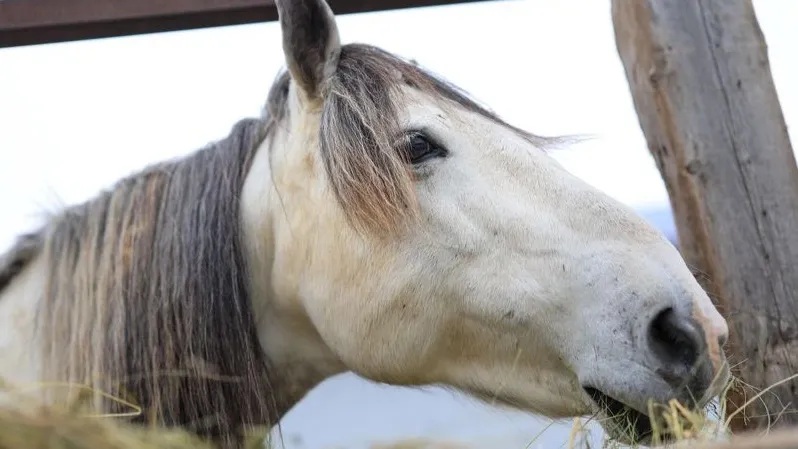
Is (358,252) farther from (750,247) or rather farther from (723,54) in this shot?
(723,54)

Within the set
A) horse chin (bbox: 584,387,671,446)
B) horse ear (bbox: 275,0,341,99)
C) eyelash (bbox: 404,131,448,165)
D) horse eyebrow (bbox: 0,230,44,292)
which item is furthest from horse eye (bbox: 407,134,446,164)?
horse eyebrow (bbox: 0,230,44,292)

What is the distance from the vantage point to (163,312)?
1764mm

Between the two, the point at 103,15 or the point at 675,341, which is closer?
the point at 675,341

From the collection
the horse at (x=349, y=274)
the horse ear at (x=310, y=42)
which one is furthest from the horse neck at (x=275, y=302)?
the horse ear at (x=310, y=42)

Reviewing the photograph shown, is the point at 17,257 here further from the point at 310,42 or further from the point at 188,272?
the point at 310,42

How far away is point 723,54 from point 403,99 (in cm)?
81

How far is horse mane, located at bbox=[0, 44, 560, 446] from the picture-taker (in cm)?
173

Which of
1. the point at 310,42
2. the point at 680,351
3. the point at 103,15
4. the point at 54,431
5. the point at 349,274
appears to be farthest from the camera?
the point at 103,15

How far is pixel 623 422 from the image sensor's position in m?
1.54

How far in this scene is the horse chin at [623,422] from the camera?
1.54 metres

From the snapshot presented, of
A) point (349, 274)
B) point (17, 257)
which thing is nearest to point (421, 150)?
point (349, 274)

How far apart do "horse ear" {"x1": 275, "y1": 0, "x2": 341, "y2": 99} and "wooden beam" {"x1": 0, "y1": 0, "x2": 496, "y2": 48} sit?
0.45m

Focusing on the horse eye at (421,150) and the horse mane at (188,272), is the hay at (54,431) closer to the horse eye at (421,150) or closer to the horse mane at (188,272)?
the horse mane at (188,272)

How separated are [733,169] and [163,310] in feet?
4.45
